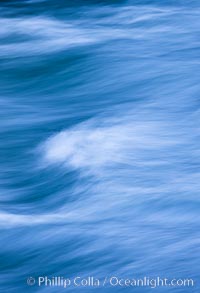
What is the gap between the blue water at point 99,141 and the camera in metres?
4.42

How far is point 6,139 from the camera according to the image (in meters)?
5.76

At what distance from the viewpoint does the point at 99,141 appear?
559 centimetres

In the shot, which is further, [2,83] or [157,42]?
[157,42]

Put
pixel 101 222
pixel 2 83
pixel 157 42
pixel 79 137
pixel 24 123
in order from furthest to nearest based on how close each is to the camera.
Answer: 1. pixel 157 42
2. pixel 2 83
3. pixel 24 123
4. pixel 79 137
5. pixel 101 222

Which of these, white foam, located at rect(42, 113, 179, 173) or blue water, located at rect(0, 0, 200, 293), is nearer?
blue water, located at rect(0, 0, 200, 293)

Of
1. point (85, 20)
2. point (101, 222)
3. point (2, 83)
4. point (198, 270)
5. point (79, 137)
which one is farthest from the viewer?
point (85, 20)

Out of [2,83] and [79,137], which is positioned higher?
[2,83]

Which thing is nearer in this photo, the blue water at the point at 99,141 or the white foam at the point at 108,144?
the blue water at the point at 99,141

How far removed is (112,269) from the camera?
4.29 metres

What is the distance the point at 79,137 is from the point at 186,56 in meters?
2.05

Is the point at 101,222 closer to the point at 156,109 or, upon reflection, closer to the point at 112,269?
the point at 112,269

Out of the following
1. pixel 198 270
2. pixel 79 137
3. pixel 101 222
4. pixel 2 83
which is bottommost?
pixel 198 270

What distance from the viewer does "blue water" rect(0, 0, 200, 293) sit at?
4.42m

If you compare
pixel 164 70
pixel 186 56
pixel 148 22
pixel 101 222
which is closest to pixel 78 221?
pixel 101 222
